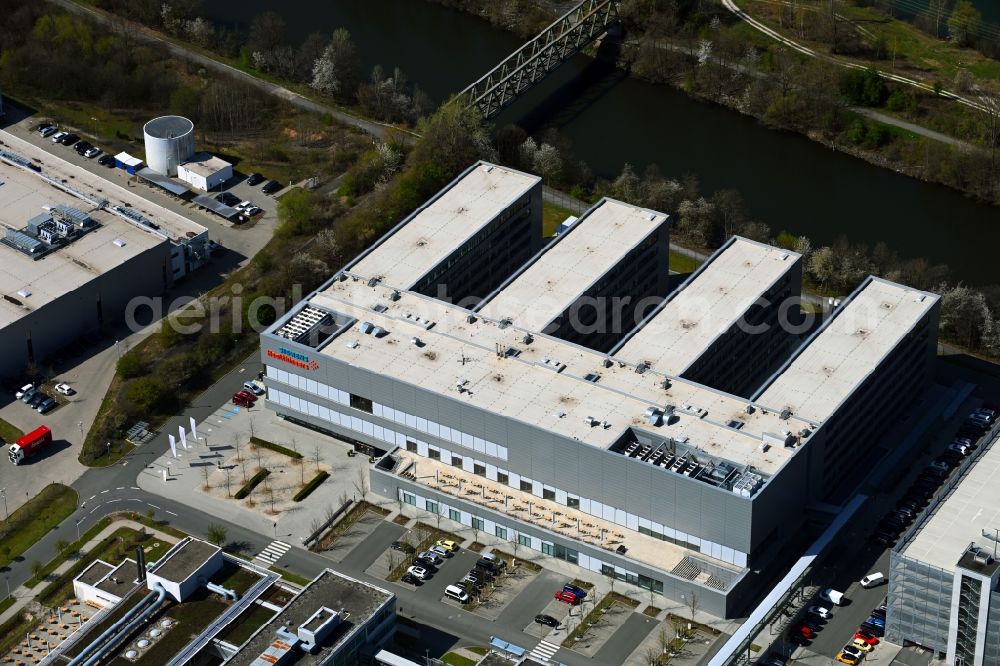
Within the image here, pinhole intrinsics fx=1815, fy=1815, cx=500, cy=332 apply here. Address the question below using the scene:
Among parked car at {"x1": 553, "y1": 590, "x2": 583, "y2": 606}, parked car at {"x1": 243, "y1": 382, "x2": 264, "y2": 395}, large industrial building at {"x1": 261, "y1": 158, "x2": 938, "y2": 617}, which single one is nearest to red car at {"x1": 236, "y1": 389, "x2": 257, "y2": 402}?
parked car at {"x1": 243, "y1": 382, "x2": 264, "y2": 395}

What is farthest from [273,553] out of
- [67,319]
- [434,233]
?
[67,319]

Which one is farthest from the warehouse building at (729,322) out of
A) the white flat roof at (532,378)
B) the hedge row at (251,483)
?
the hedge row at (251,483)

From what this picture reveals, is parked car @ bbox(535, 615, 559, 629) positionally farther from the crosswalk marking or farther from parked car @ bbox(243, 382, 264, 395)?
parked car @ bbox(243, 382, 264, 395)

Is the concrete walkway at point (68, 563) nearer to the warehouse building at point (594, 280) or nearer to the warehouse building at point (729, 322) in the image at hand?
the warehouse building at point (594, 280)

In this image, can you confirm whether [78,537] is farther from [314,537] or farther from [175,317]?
[175,317]

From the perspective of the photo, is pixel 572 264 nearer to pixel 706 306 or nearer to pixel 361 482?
pixel 706 306
